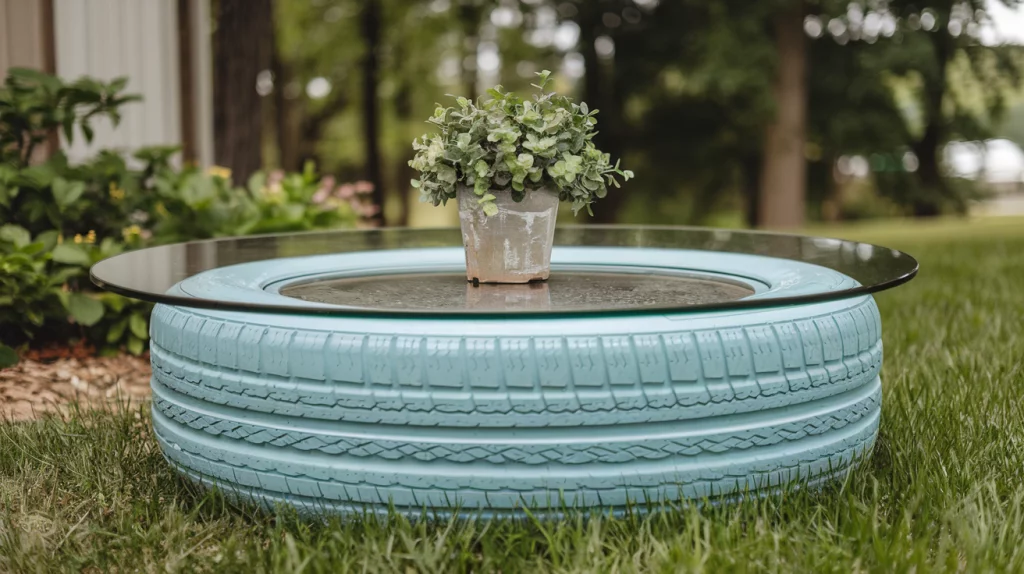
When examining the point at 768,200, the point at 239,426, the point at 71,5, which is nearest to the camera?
the point at 239,426

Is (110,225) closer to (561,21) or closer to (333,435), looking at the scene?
(333,435)

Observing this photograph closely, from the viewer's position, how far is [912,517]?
94.7 inches

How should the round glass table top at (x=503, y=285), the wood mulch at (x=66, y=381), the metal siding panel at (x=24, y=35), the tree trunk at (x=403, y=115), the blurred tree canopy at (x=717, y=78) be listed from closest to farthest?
the round glass table top at (x=503, y=285) < the wood mulch at (x=66, y=381) < the metal siding panel at (x=24, y=35) < the blurred tree canopy at (x=717, y=78) < the tree trunk at (x=403, y=115)

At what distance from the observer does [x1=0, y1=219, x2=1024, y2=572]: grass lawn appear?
2.04m

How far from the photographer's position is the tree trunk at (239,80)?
22.8 feet

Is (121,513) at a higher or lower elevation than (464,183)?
lower

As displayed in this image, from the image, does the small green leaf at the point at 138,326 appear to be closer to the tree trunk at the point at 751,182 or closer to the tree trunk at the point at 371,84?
the tree trunk at the point at 371,84

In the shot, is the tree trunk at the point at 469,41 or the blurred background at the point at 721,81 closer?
the blurred background at the point at 721,81

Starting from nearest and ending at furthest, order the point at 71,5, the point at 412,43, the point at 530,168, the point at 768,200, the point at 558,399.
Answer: the point at 558,399 → the point at 530,168 → the point at 71,5 → the point at 768,200 → the point at 412,43

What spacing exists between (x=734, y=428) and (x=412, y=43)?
15288 mm

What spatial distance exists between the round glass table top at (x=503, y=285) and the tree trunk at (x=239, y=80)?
3.50 metres

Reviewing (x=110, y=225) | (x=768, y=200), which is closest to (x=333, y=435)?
(x=110, y=225)

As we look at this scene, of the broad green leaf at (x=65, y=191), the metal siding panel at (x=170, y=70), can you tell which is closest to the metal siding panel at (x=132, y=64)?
the metal siding panel at (x=170, y=70)

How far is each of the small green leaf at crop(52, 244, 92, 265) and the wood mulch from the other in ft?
1.55
